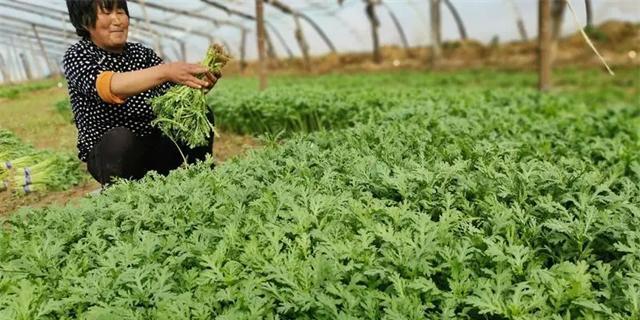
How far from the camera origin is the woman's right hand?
10.6ft

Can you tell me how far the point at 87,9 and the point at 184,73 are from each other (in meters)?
0.66

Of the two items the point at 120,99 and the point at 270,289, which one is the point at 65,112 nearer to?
the point at 120,99

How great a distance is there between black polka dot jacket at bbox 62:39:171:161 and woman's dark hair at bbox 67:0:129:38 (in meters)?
0.14

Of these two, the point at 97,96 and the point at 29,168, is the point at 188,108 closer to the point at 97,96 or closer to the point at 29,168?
the point at 97,96

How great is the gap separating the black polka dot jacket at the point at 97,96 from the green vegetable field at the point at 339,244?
1.54ft

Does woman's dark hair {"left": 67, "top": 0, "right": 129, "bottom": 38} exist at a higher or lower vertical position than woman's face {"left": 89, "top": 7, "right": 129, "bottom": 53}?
higher

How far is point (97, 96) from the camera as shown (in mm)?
3562

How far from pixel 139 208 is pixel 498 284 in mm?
1524

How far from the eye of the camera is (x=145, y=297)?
203 cm

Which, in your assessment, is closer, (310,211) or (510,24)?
(310,211)

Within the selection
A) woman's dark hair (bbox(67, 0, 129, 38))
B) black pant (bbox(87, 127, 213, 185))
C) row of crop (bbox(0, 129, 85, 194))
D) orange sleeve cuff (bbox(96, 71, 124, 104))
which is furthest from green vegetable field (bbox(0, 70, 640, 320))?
woman's dark hair (bbox(67, 0, 129, 38))

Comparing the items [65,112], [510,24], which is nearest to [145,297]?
[65,112]

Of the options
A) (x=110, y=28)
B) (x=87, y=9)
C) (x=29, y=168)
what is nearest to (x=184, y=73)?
(x=110, y=28)

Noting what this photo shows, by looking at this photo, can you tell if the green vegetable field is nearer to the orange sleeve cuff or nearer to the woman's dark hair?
Answer: the orange sleeve cuff
